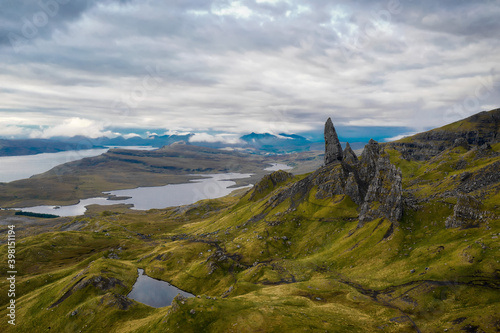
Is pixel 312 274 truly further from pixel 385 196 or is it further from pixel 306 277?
pixel 385 196

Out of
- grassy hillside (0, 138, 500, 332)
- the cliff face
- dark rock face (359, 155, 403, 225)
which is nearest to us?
grassy hillside (0, 138, 500, 332)

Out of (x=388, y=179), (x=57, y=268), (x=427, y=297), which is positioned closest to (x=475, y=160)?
(x=388, y=179)

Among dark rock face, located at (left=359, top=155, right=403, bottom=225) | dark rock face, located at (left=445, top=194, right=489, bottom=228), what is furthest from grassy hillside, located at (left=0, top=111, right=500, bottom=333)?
dark rock face, located at (left=359, top=155, right=403, bottom=225)

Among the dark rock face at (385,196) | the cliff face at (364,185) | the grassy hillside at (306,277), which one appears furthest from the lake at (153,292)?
the cliff face at (364,185)

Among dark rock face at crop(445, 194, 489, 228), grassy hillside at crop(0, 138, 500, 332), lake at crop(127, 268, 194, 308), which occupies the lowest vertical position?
lake at crop(127, 268, 194, 308)

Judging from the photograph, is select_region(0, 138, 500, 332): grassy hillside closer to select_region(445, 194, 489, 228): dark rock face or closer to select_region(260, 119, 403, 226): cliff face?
select_region(445, 194, 489, 228): dark rock face

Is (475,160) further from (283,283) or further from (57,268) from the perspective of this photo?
(57,268)
